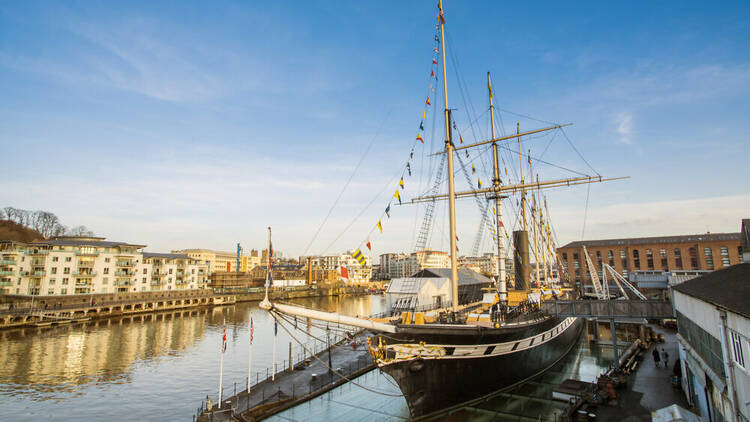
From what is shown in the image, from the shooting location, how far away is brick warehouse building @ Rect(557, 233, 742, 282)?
57.7 metres

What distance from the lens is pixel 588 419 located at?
1405 cm

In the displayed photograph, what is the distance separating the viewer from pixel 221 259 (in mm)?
156375

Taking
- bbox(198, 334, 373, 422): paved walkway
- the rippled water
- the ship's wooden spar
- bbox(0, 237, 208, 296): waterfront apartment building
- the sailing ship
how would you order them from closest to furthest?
the ship's wooden spar → the sailing ship → bbox(198, 334, 373, 422): paved walkway → the rippled water → bbox(0, 237, 208, 296): waterfront apartment building

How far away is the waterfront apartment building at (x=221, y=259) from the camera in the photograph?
146m

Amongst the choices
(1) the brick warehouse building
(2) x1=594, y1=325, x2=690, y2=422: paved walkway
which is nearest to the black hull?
(2) x1=594, y1=325, x2=690, y2=422: paved walkway

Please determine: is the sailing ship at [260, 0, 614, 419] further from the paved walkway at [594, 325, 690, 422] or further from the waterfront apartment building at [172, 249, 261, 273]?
the waterfront apartment building at [172, 249, 261, 273]

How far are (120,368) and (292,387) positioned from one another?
16433 millimetres

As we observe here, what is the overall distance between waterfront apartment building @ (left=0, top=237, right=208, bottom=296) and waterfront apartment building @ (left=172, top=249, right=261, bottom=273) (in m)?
77.9

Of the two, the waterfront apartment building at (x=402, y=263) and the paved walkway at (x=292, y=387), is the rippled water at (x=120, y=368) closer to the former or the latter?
the paved walkway at (x=292, y=387)

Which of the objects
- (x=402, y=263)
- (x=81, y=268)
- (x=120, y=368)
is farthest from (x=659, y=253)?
(x=402, y=263)

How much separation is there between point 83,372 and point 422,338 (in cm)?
2648

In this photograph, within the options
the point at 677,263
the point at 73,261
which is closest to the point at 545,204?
the point at 677,263

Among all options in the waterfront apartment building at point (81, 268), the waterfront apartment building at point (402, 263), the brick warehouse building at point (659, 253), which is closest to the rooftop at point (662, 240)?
the brick warehouse building at point (659, 253)

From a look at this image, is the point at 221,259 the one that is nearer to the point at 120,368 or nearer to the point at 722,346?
the point at 120,368
